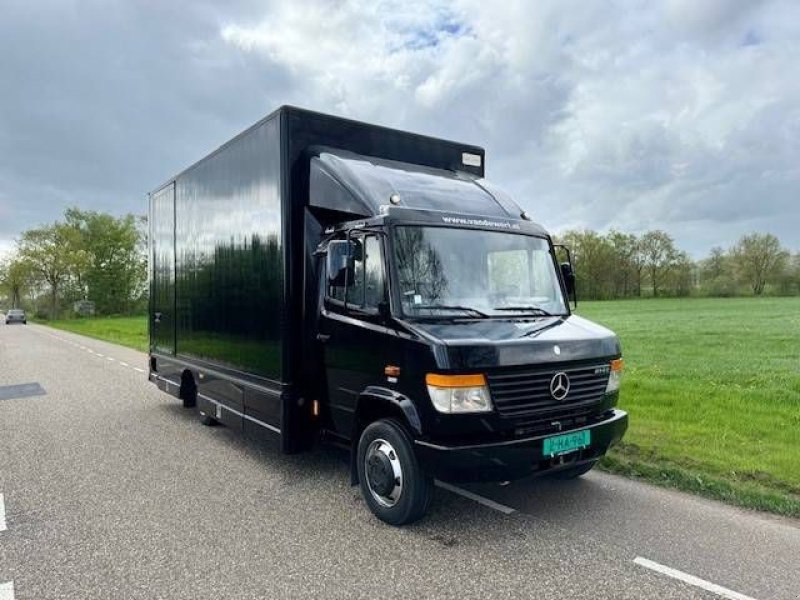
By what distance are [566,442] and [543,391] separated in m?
0.46

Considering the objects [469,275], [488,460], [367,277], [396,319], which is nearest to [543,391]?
[488,460]

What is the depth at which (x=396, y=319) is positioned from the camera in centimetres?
447

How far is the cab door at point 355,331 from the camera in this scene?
4.65m

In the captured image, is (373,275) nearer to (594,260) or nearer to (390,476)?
(390,476)

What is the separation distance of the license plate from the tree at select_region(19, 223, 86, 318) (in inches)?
2819

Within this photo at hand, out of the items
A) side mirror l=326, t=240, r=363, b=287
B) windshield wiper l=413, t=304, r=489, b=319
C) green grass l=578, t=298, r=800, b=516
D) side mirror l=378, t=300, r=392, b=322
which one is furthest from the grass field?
side mirror l=326, t=240, r=363, b=287

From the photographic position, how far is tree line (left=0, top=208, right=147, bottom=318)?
65.7m

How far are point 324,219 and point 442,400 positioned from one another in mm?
2265

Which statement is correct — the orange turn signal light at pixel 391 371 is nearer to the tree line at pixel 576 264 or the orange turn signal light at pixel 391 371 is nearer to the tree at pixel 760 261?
the tree line at pixel 576 264

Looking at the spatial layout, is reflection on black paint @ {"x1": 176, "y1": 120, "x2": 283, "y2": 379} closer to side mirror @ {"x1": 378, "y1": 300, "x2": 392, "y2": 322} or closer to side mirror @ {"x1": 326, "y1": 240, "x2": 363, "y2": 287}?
side mirror @ {"x1": 326, "y1": 240, "x2": 363, "y2": 287}

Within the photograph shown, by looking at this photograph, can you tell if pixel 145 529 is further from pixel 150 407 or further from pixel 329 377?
pixel 150 407

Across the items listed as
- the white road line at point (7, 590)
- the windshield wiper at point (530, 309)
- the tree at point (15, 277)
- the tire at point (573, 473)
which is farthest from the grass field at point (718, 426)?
the tree at point (15, 277)

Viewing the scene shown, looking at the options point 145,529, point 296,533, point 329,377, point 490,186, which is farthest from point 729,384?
point 145,529

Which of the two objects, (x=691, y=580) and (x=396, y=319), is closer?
(x=691, y=580)
